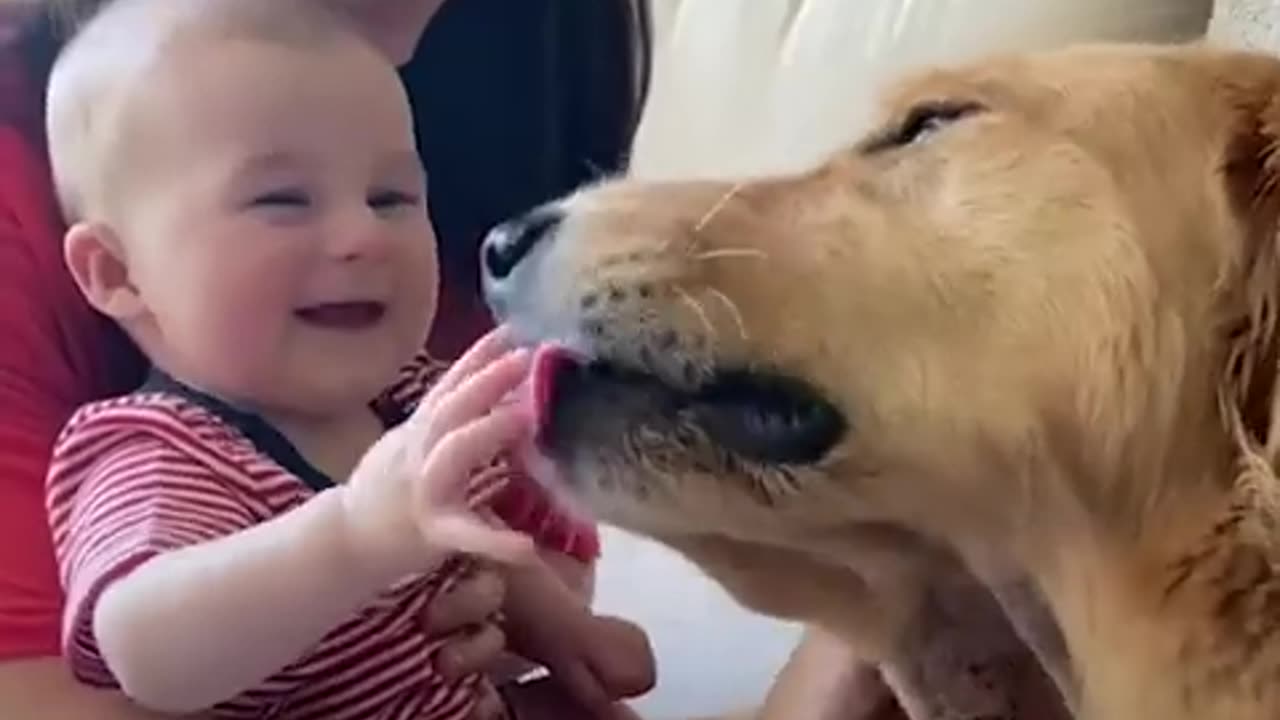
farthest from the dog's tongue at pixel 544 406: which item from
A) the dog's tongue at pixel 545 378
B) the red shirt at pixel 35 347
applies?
the red shirt at pixel 35 347

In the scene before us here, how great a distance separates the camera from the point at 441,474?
0.93 m

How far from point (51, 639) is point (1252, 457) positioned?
2.03 feet

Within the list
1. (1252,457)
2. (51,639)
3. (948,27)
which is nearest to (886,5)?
(948,27)

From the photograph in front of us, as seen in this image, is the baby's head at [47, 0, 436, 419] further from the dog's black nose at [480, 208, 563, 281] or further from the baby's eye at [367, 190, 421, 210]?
the dog's black nose at [480, 208, 563, 281]

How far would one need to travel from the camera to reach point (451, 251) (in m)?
1.39

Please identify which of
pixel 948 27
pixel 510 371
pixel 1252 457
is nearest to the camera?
pixel 1252 457

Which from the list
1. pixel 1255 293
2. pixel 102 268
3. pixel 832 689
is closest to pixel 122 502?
pixel 102 268

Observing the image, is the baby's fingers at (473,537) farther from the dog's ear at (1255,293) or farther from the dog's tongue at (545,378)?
the dog's ear at (1255,293)

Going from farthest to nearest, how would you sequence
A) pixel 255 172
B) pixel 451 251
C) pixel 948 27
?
pixel 948 27, pixel 451 251, pixel 255 172

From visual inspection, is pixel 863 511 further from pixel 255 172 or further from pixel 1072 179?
pixel 255 172

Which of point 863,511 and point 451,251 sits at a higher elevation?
point 863,511

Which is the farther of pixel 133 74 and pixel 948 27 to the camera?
pixel 948 27

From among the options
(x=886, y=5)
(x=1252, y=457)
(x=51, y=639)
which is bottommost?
(x=51, y=639)

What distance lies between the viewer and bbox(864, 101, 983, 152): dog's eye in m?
0.94
